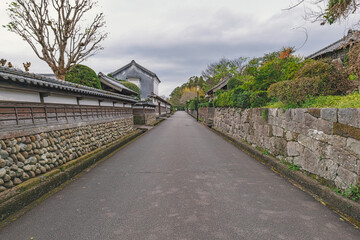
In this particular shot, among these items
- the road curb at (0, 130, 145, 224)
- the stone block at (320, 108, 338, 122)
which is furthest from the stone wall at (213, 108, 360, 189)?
the road curb at (0, 130, 145, 224)

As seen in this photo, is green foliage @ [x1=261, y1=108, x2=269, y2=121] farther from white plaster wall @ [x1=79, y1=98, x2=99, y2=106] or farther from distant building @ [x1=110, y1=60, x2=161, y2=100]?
distant building @ [x1=110, y1=60, x2=161, y2=100]

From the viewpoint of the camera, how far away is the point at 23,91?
425 cm

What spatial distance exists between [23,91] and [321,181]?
727 centimetres

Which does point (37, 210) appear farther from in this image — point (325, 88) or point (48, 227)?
point (325, 88)

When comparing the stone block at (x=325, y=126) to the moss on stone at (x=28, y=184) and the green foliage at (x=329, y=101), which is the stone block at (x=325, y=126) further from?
the moss on stone at (x=28, y=184)

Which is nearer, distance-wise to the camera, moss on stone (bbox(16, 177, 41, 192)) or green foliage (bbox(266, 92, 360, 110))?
moss on stone (bbox(16, 177, 41, 192))

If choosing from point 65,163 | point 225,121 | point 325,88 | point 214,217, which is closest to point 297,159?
point 325,88

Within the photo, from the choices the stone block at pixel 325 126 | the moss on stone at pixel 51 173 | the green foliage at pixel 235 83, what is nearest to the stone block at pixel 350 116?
the stone block at pixel 325 126

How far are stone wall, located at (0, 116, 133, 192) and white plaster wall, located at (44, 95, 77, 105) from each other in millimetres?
898

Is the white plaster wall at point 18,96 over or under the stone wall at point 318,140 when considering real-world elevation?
over

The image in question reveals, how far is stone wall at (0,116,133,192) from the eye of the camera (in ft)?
11.7

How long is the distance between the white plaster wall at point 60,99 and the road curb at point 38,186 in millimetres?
1970

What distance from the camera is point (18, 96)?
4.10 meters

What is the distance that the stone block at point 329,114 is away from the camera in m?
3.66
